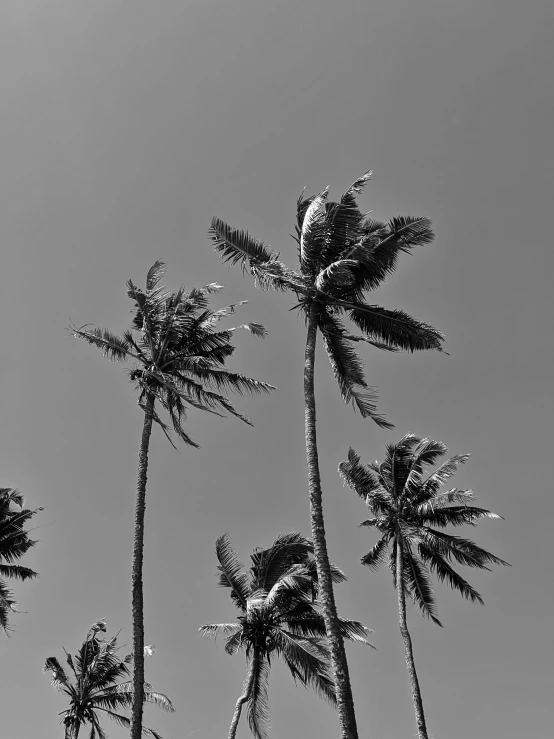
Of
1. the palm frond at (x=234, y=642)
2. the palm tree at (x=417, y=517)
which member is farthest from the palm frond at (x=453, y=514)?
the palm frond at (x=234, y=642)

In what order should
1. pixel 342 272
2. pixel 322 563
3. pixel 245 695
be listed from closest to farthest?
pixel 322 563 → pixel 342 272 → pixel 245 695

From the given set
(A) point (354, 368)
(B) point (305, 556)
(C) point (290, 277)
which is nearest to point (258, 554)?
(B) point (305, 556)

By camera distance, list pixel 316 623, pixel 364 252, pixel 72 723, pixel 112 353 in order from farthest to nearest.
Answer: pixel 72 723, pixel 316 623, pixel 112 353, pixel 364 252

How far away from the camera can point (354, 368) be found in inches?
798

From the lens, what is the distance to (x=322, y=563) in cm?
1489

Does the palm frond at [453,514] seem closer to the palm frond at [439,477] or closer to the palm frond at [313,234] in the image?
the palm frond at [439,477]

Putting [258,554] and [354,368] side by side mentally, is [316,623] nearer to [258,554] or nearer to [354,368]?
[258,554]

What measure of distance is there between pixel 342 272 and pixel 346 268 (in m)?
0.62

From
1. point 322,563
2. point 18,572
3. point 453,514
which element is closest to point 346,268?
point 322,563

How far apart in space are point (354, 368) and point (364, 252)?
3.71 meters

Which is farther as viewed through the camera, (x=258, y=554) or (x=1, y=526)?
(x=1, y=526)

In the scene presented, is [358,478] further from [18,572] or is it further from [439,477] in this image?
[18,572]

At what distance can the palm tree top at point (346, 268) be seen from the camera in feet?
62.7

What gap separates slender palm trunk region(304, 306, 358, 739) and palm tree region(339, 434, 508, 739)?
12.2 meters
